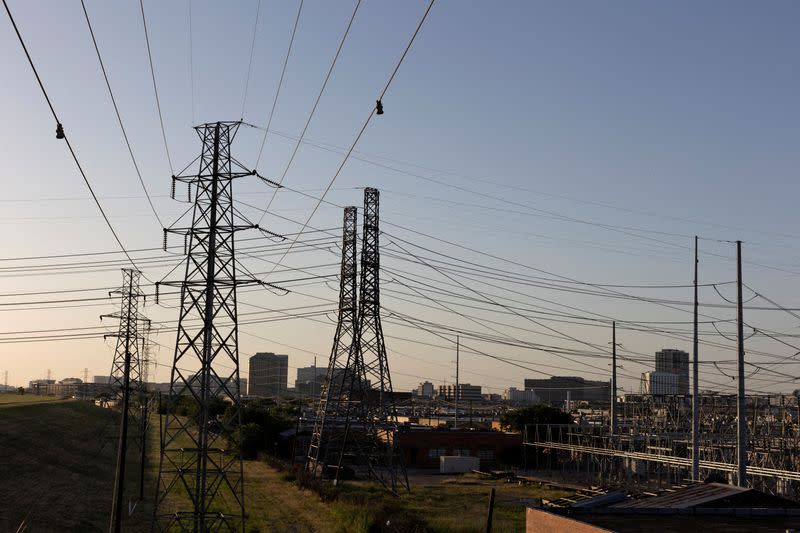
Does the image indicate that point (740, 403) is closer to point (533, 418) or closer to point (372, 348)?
point (372, 348)

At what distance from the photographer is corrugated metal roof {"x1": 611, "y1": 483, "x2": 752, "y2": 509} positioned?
24.9m

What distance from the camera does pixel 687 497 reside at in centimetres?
2659

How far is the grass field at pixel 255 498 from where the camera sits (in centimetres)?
3256

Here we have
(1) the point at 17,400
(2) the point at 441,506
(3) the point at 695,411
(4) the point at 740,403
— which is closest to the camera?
(4) the point at 740,403

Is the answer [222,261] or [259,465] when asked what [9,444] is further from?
[222,261]

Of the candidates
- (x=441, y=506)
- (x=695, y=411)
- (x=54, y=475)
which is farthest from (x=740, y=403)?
(x=54, y=475)

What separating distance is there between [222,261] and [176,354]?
3.53 metres

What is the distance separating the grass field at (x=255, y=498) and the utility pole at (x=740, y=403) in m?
8.96

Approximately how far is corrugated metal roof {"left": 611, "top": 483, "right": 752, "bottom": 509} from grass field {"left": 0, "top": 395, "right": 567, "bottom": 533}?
718 cm

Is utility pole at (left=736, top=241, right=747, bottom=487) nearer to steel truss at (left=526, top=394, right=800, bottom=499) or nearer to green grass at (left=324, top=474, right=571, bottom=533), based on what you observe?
steel truss at (left=526, top=394, right=800, bottom=499)

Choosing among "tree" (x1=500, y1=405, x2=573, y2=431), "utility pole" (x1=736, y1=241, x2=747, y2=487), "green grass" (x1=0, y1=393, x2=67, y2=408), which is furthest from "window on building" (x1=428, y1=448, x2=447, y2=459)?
"green grass" (x1=0, y1=393, x2=67, y2=408)

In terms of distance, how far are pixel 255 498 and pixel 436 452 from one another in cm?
2963

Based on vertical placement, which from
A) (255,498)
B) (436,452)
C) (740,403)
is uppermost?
(740,403)

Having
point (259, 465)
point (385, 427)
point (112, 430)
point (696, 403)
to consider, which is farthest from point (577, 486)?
point (112, 430)
